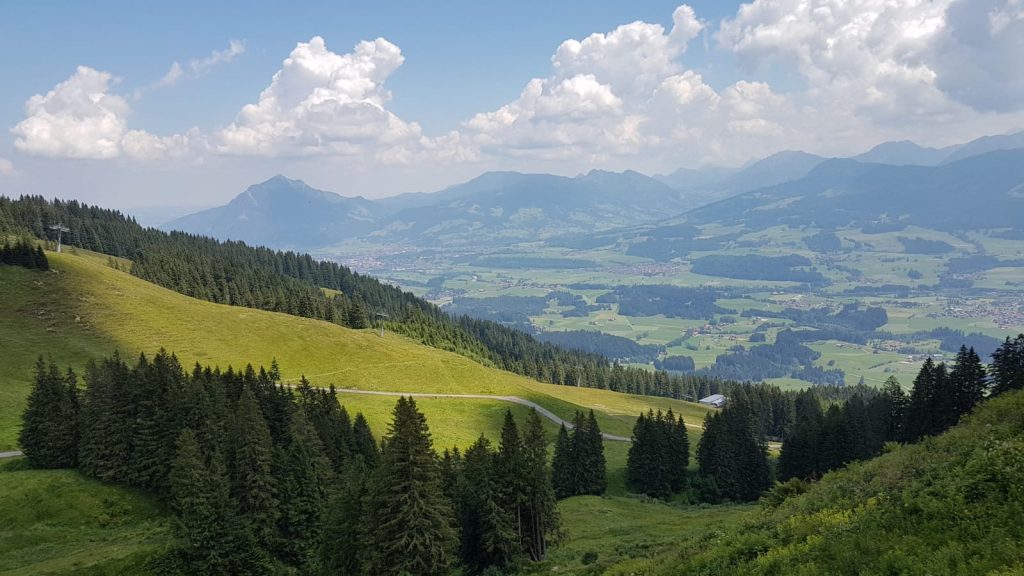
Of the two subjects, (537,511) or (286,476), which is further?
(286,476)

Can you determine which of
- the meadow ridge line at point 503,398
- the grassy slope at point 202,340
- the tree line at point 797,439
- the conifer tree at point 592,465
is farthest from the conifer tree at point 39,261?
the tree line at point 797,439

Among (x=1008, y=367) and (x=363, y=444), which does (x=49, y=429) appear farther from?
(x=1008, y=367)

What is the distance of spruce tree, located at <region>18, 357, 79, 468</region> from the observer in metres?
57.8

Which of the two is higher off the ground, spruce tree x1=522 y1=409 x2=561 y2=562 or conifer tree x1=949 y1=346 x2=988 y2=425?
conifer tree x1=949 y1=346 x2=988 y2=425

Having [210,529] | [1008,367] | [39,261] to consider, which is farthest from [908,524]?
[39,261]

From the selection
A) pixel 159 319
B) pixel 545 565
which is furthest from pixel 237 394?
Result: pixel 159 319

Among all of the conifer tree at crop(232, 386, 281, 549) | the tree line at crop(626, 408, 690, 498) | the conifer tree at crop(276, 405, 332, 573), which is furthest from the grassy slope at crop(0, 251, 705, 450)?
the conifer tree at crop(232, 386, 281, 549)

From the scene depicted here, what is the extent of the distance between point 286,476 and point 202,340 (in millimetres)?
71005

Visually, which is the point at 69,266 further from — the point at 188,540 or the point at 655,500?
the point at 655,500

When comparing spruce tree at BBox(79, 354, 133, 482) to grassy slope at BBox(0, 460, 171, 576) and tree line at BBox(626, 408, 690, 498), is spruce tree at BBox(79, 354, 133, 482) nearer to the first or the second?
grassy slope at BBox(0, 460, 171, 576)

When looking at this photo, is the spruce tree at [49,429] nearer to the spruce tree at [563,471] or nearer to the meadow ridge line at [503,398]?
the meadow ridge line at [503,398]

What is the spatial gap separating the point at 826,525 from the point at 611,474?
217ft

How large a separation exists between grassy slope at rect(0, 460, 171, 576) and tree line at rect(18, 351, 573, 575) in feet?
6.08

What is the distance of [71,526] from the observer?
161 ft
